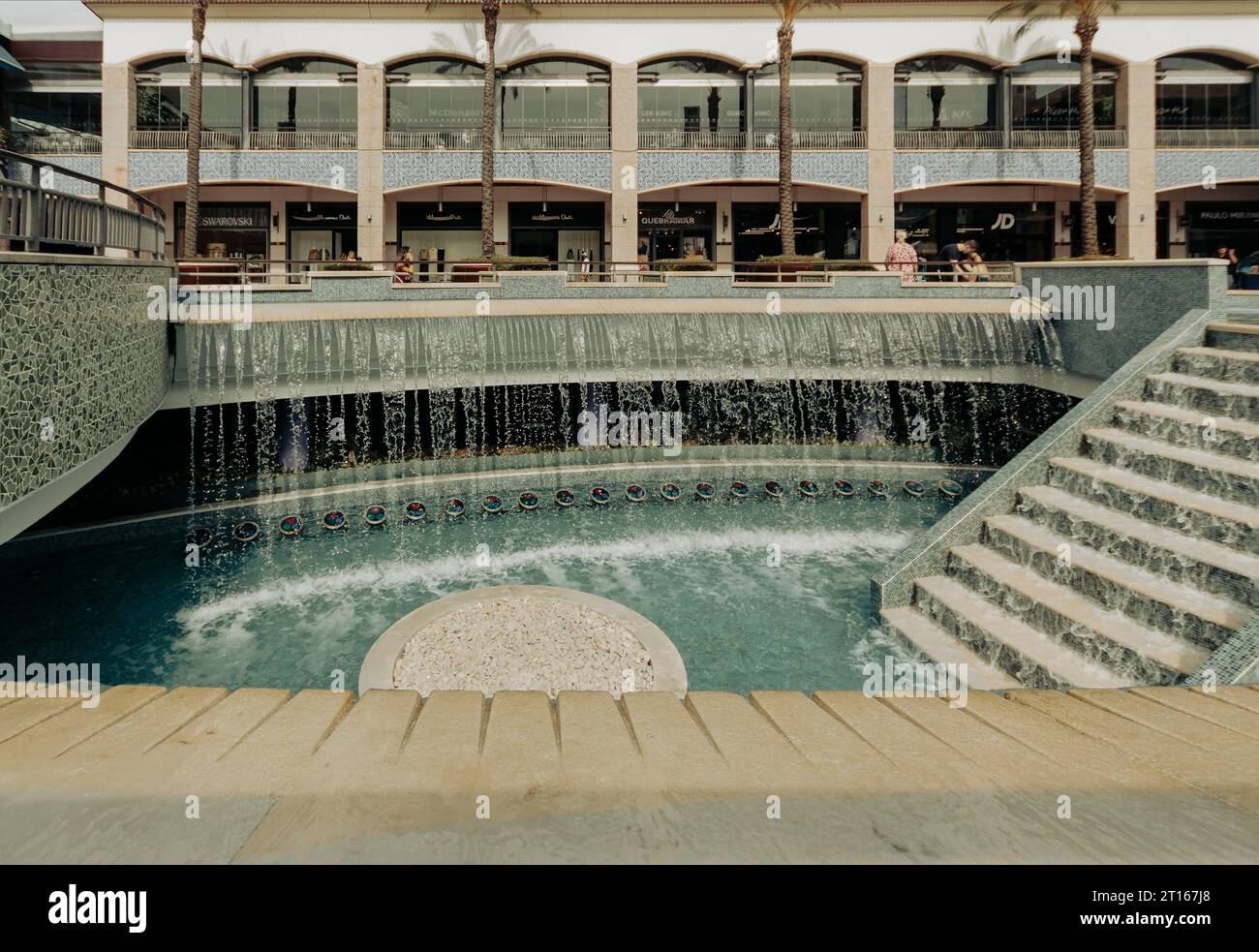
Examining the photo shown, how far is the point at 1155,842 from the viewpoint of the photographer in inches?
104

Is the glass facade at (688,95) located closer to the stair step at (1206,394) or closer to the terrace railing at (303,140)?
the terrace railing at (303,140)

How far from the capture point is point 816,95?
32219 millimetres

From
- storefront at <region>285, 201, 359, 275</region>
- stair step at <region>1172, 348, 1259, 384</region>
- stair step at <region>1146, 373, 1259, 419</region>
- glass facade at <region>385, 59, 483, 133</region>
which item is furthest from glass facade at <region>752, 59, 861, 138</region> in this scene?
stair step at <region>1146, 373, 1259, 419</region>

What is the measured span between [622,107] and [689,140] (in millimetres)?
3011

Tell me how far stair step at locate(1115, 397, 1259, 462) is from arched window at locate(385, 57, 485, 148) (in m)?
27.8

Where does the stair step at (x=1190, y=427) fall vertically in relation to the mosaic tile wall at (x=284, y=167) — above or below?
below

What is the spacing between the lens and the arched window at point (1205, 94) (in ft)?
105

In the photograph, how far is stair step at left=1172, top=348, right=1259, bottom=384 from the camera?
985 centimetres

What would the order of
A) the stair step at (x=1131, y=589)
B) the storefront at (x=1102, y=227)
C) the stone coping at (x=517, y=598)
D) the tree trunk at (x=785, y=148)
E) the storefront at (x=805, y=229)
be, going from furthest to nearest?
the storefront at (x=805, y=229), the storefront at (x=1102, y=227), the tree trunk at (x=785, y=148), the stone coping at (x=517, y=598), the stair step at (x=1131, y=589)

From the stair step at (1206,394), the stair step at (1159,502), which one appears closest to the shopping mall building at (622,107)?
the stair step at (1206,394)

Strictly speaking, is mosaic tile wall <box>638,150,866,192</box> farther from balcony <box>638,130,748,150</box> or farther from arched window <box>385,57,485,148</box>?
arched window <box>385,57,485,148</box>

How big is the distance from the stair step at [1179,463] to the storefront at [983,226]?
2681 cm
